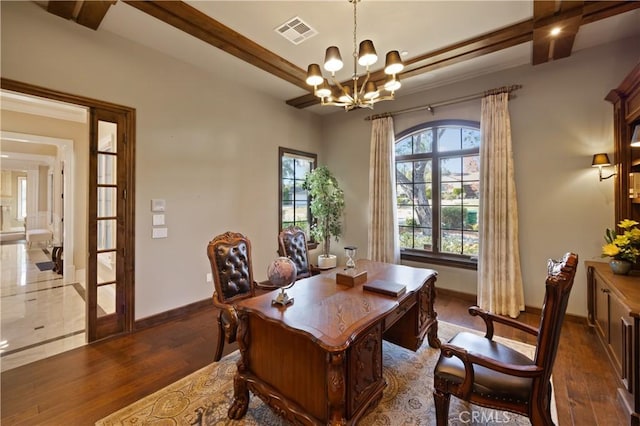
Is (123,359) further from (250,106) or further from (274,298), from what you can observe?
(250,106)

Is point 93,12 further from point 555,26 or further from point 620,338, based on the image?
point 620,338

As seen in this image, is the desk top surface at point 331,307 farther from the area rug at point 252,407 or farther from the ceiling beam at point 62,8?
the ceiling beam at point 62,8

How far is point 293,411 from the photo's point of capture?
1.58m

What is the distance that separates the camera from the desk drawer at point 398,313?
1.87 meters

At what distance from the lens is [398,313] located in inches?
80.2

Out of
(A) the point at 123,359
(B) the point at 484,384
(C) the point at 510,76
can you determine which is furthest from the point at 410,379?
(C) the point at 510,76

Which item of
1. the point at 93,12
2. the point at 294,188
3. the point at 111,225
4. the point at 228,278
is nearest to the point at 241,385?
the point at 228,278

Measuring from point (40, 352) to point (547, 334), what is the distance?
13.7 ft

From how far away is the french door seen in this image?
9.52 feet

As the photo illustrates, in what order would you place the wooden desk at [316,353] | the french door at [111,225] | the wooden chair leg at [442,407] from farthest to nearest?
the french door at [111,225]
the wooden chair leg at [442,407]
the wooden desk at [316,353]

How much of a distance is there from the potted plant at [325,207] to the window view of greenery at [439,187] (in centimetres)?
116

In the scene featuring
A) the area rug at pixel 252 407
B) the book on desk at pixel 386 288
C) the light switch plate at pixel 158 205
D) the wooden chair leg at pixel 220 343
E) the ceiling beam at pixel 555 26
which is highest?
the ceiling beam at pixel 555 26

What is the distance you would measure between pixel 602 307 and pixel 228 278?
3.66m

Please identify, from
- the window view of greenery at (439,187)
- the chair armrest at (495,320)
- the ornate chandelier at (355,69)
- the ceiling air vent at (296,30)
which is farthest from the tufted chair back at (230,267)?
the window view of greenery at (439,187)
